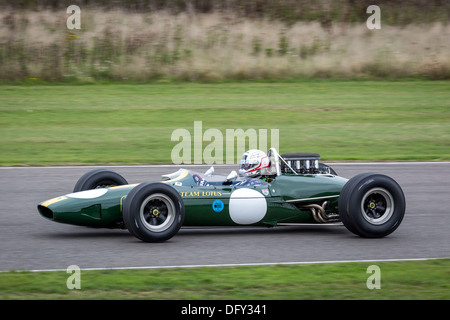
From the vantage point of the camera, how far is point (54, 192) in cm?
1111

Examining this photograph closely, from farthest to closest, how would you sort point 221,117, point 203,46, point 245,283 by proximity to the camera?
point 203,46, point 221,117, point 245,283

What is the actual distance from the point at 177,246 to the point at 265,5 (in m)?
22.8

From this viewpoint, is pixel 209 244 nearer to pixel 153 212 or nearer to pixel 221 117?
pixel 153 212

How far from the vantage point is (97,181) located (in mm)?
9039

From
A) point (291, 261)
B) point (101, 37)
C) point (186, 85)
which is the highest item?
point (101, 37)

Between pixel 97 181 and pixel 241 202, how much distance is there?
192cm

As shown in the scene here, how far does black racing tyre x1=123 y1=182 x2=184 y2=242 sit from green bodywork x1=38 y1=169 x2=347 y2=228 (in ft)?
0.98

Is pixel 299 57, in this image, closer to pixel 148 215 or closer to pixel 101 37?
pixel 101 37

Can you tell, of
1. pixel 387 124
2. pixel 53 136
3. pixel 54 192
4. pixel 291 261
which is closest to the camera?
pixel 291 261

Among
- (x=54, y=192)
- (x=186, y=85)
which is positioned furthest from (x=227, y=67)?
(x=54, y=192)

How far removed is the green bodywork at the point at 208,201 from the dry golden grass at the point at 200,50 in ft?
50.2

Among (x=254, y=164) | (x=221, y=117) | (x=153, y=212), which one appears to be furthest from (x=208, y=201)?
(x=221, y=117)

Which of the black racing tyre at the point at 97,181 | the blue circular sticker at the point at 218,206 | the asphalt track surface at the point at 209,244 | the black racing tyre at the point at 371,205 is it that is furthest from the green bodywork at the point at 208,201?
the black racing tyre at the point at 97,181

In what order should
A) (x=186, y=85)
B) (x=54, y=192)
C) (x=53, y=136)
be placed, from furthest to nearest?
(x=186, y=85), (x=53, y=136), (x=54, y=192)
